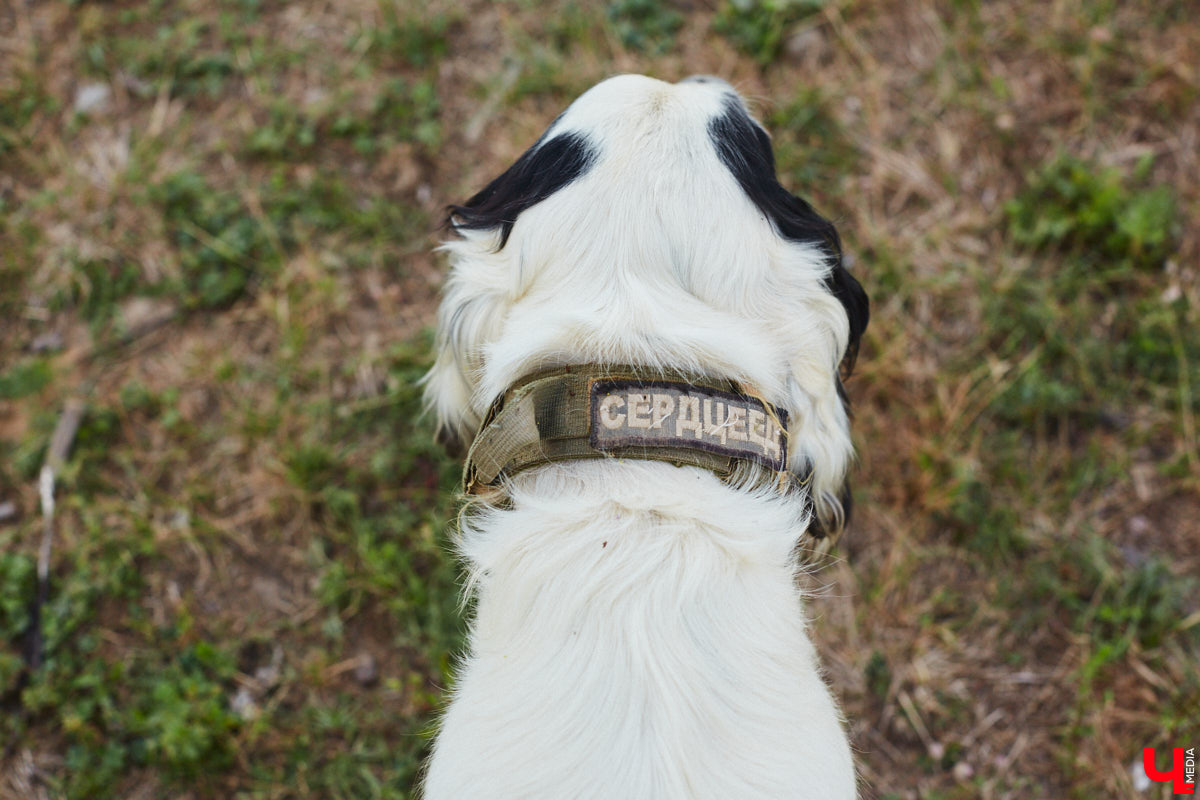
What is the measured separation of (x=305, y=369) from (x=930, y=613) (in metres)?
2.47

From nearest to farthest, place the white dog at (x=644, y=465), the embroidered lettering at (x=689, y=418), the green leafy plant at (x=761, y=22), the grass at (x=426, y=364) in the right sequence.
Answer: the white dog at (x=644, y=465) < the embroidered lettering at (x=689, y=418) < the grass at (x=426, y=364) < the green leafy plant at (x=761, y=22)

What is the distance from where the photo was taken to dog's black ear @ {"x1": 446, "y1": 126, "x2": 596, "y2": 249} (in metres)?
1.77

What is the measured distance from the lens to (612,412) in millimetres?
1576

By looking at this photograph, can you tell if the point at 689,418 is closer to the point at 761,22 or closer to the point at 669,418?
the point at 669,418

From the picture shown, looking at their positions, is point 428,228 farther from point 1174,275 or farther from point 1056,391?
point 1174,275

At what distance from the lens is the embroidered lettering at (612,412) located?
1573mm

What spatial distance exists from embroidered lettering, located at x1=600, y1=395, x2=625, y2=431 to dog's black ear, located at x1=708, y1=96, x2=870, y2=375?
55 centimetres

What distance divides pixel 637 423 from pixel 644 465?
0.09 m

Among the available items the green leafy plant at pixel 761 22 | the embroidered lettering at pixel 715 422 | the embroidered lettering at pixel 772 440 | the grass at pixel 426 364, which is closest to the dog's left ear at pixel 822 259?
the embroidered lettering at pixel 772 440

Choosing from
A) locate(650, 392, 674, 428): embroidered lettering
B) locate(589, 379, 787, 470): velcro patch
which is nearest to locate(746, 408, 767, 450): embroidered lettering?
locate(589, 379, 787, 470): velcro patch

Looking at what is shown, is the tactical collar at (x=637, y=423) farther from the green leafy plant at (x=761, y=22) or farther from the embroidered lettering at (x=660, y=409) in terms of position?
the green leafy plant at (x=761, y=22)

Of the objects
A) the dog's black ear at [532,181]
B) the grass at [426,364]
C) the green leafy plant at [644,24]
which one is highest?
the green leafy plant at [644,24]

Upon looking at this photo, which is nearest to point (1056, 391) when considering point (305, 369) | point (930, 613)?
point (930, 613)

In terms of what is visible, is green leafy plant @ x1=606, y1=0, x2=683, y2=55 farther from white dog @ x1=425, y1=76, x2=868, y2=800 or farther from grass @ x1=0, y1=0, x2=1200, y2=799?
white dog @ x1=425, y1=76, x2=868, y2=800
